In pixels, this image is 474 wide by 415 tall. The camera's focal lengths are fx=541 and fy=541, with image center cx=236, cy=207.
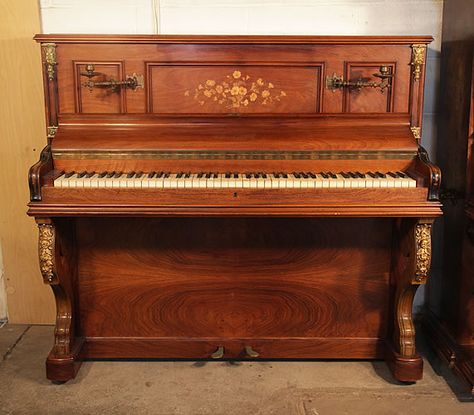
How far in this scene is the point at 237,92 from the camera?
2438 millimetres

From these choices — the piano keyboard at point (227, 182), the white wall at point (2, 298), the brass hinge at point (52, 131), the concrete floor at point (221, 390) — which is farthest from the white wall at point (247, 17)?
the concrete floor at point (221, 390)

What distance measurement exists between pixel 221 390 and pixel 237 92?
4.37ft

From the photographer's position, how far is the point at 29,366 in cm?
261

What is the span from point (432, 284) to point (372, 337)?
61cm

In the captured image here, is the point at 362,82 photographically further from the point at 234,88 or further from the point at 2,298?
the point at 2,298

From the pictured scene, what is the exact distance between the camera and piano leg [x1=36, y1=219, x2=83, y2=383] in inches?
91.6

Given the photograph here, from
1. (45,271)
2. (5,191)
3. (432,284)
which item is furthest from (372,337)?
(5,191)

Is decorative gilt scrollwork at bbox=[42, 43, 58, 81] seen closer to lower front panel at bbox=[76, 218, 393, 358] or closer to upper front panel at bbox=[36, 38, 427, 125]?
upper front panel at bbox=[36, 38, 427, 125]

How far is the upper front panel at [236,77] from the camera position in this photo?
2387mm

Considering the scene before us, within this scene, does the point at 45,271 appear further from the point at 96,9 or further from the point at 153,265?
the point at 96,9

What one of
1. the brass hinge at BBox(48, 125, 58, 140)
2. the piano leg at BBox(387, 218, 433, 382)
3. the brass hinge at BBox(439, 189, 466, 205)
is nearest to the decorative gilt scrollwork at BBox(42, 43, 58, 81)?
the brass hinge at BBox(48, 125, 58, 140)

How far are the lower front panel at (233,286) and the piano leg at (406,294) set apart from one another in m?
0.08

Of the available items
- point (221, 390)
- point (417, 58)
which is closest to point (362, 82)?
point (417, 58)

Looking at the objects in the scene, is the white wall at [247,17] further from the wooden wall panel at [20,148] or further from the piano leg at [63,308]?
the piano leg at [63,308]
